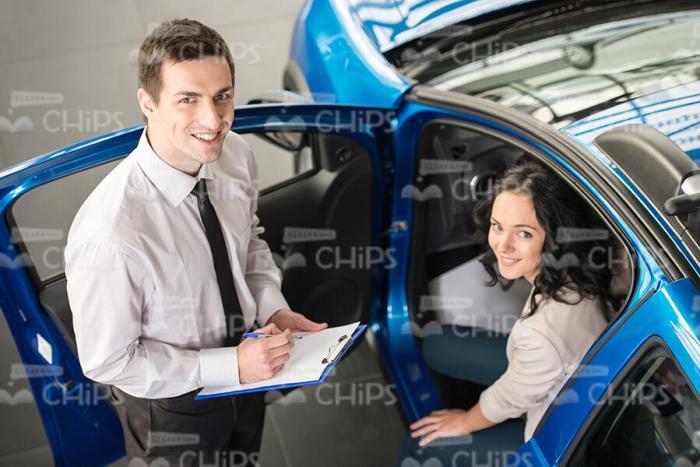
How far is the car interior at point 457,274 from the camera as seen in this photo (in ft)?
8.66

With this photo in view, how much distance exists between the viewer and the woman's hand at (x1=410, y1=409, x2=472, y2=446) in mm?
2566

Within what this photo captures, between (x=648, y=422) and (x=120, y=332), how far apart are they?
50.2 inches

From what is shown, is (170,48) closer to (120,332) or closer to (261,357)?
(120,332)

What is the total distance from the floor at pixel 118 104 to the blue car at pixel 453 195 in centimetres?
32

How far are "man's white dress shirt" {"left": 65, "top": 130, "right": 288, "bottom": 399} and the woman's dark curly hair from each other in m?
0.84

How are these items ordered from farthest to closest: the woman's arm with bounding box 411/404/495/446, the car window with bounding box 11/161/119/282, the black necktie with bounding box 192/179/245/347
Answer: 1. the woman's arm with bounding box 411/404/495/446
2. the car window with bounding box 11/161/119/282
3. the black necktie with bounding box 192/179/245/347

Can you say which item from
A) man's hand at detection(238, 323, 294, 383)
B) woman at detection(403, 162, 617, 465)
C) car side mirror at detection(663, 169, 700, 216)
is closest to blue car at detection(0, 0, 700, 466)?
car side mirror at detection(663, 169, 700, 216)

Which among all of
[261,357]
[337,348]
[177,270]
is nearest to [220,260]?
[177,270]

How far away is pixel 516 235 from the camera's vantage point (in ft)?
7.27

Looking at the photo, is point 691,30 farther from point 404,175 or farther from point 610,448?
point 610,448

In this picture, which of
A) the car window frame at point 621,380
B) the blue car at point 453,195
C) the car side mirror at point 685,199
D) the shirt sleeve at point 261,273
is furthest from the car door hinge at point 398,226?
the car side mirror at point 685,199

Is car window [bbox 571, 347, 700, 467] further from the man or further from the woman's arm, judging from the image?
the man

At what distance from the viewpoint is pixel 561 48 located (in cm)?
248

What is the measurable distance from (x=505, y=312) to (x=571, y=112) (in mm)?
847
